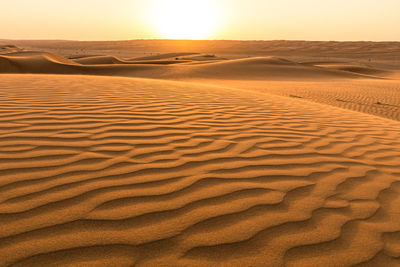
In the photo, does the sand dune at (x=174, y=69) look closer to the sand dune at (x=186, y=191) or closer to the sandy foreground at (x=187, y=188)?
the sandy foreground at (x=187, y=188)

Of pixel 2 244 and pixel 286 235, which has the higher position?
pixel 2 244

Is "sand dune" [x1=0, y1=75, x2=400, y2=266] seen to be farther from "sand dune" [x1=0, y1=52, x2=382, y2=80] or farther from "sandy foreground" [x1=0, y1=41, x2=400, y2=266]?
"sand dune" [x1=0, y1=52, x2=382, y2=80]

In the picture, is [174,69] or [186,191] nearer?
[186,191]

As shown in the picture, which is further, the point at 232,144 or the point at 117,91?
the point at 117,91

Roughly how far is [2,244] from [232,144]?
2204mm

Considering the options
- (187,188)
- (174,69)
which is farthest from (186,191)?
(174,69)

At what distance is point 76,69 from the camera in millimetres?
14688

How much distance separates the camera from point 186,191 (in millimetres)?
2213

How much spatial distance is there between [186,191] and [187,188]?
0.15 ft

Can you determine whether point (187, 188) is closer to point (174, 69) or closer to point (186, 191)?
point (186, 191)

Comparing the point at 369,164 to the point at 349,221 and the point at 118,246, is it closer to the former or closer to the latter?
the point at 349,221

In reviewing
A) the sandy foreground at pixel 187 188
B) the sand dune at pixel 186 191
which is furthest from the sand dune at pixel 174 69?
the sand dune at pixel 186 191

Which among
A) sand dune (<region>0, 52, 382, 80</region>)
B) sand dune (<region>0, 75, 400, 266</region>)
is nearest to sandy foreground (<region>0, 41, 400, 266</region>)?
sand dune (<region>0, 75, 400, 266</region>)

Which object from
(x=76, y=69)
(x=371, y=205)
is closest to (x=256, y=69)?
(x=76, y=69)
